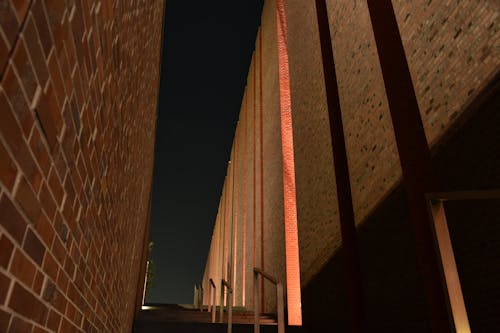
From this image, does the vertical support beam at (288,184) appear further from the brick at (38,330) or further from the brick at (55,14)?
the brick at (55,14)

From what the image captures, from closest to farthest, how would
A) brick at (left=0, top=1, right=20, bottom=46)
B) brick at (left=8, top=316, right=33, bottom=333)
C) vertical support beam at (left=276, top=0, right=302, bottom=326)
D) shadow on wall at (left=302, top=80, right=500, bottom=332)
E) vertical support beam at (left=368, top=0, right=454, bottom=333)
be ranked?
brick at (left=0, top=1, right=20, bottom=46), brick at (left=8, top=316, right=33, bottom=333), shadow on wall at (left=302, top=80, right=500, bottom=332), vertical support beam at (left=368, top=0, right=454, bottom=333), vertical support beam at (left=276, top=0, right=302, bottom=326)

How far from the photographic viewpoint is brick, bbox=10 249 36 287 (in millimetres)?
994

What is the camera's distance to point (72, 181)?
4.77ft

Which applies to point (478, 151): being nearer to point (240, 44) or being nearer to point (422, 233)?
point (422, 233)

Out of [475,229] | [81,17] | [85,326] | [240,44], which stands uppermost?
[240,44]

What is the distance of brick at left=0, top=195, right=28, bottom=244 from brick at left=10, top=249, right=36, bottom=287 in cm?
4

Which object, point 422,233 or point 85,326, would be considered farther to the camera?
point 422,233

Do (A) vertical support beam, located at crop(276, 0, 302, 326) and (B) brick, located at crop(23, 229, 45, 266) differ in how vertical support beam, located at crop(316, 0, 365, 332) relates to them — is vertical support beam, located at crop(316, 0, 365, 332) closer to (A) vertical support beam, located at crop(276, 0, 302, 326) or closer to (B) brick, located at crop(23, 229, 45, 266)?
(A) vertical support beam, located at crop(276, 0, 302, 326)

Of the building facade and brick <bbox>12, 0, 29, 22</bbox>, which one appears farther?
the building facade

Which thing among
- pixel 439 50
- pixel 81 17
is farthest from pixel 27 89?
Answer: pixel 439 50

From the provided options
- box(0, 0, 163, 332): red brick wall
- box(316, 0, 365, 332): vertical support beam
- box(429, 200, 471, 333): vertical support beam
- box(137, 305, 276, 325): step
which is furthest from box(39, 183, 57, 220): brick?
box(137, 305, 276, 325): step

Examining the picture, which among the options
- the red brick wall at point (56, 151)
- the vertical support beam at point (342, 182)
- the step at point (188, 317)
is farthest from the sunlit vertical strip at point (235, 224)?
the red brick wall at point (56, 151)

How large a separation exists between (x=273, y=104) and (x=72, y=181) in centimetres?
1111

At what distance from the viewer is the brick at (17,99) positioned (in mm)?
867
